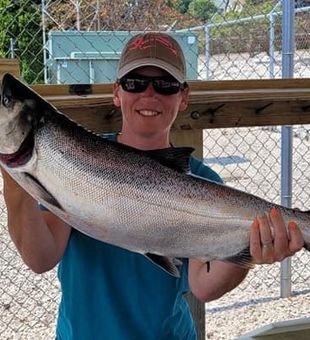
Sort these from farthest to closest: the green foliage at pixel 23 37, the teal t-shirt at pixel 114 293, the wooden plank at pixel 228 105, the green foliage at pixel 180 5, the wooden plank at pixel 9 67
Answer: the green foliage at pixel 180 5, the green foliage at pixel 23 37, the wooden plank at pixel 228 105, the teal t-shirt at pixel 114 293, the wooden plank at pixel 9 67

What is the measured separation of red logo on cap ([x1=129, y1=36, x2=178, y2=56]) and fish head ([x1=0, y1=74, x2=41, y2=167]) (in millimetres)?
473

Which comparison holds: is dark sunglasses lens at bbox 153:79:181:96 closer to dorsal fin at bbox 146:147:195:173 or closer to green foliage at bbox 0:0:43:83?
dorsal fin at bbox 146:147:195:173

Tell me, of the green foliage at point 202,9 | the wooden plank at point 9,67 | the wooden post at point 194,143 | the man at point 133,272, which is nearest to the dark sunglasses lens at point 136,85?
the man at point 133,272

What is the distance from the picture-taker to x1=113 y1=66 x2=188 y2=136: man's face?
1446mm

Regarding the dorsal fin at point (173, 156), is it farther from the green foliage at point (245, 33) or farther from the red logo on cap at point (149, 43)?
the green foliage at point (245, 33)

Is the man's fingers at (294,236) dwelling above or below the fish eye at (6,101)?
below

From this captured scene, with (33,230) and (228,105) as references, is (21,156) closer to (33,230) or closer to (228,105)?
(33,230)

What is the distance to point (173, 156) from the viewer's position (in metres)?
1.21

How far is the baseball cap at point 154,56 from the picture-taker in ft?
4.87

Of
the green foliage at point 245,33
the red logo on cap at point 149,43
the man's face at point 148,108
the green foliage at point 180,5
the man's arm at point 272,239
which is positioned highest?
the green foliage at point 180,5

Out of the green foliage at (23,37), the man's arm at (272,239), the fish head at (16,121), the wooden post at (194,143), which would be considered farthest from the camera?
the green foliage at (23,37)

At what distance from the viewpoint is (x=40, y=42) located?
4.63m

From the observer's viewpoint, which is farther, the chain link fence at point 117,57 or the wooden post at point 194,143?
the chain link fence at point 117,57

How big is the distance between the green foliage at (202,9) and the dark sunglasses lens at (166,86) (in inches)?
112
